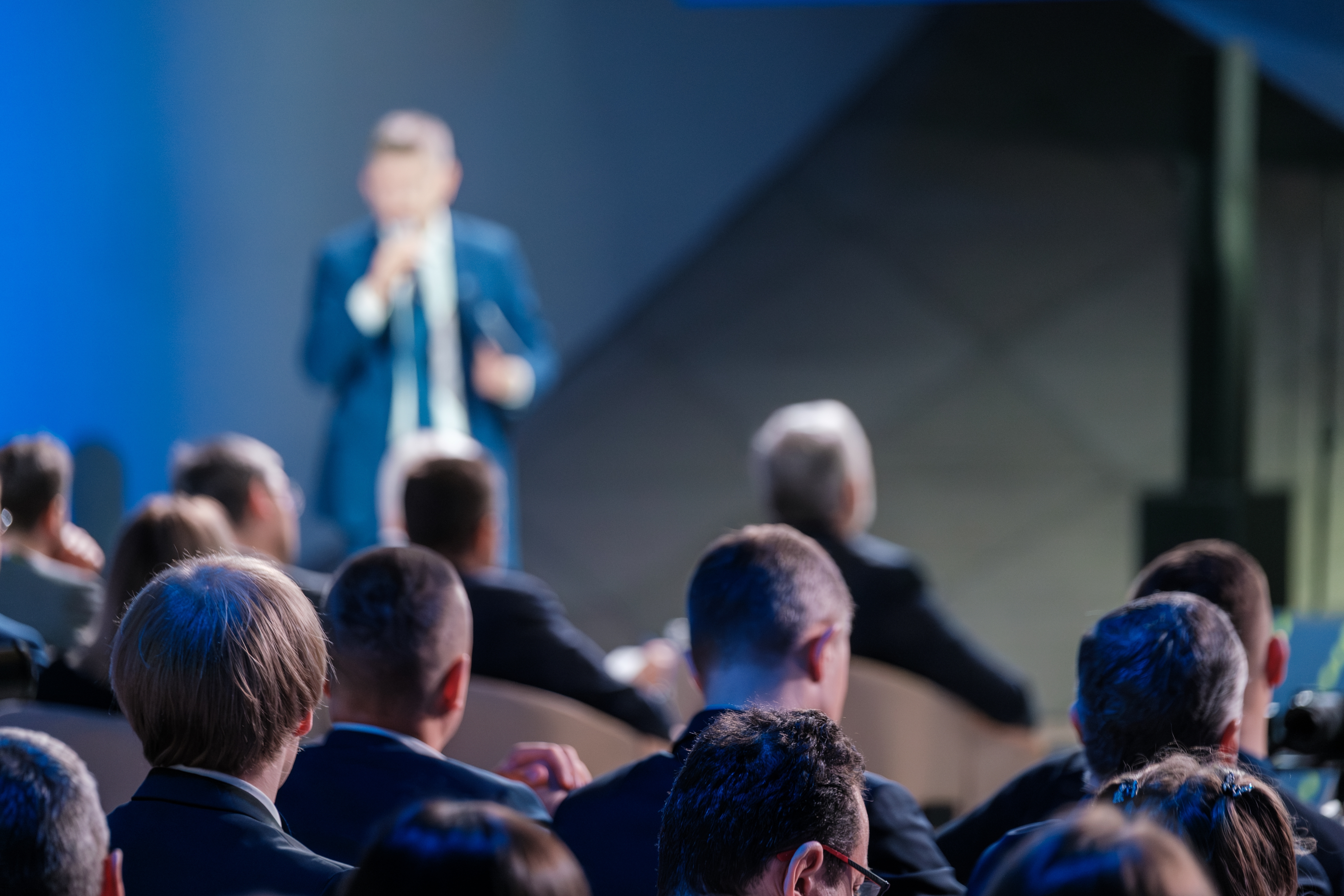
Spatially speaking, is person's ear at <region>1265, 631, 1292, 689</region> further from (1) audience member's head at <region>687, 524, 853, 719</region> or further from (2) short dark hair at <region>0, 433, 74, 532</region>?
(2) short dark hair at <region>0, 433, 74, 532</region>

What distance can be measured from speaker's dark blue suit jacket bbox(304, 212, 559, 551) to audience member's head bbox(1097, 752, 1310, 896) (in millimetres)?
3584

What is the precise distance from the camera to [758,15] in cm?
611

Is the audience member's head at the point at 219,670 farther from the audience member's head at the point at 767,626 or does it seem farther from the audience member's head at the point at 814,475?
the audience member's head at the point at 814,475

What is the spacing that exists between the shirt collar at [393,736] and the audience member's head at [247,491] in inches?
51.2

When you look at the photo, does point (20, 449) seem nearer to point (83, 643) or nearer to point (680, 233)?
point (83, 643)

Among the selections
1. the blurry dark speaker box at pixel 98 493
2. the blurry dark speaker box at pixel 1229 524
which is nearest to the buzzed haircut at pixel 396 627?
the blurry dark speaker box at pixel 1229 524

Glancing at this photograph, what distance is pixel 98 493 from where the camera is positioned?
516 centimetres

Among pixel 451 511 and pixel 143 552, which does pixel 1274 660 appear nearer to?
pixel 451 511

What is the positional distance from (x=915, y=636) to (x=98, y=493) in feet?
11.0

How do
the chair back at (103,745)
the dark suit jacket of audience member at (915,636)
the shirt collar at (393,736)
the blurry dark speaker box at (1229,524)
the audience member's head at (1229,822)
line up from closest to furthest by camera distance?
1. the audience member's head at (1229,822)
2. the shirt collar at (393,736)
3. the chair back at (103,745)
4. the dark suit jacket of audience member at (915,636)
5. the blurry dark speaker box at (1229,524)

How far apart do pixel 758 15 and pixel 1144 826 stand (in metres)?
5.71

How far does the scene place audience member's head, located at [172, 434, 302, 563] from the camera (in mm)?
3006

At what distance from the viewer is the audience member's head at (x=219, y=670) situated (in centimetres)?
136

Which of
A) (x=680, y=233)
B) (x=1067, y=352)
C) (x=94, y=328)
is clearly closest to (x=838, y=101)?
(x=680, y=233)
